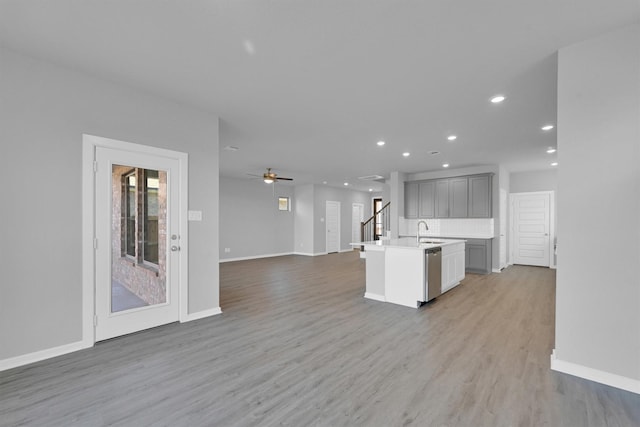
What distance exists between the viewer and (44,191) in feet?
8.79

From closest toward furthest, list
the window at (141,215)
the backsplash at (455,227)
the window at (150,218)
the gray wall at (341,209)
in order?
the window at (141,215) → the window at (150,218) → the backsplash at (455,227) → the gray wall at (341,209)

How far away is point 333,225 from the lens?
11.5 metres

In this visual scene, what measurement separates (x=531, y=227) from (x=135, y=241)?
9104mm

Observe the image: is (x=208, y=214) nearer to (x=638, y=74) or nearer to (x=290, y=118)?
(x=290, y=118)

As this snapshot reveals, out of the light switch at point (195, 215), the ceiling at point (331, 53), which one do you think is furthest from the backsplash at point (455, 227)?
the light switch at point (195, 215)

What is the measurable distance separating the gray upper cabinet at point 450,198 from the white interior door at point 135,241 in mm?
6361

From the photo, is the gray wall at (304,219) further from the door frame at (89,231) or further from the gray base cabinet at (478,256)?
the door frame at (89,231)

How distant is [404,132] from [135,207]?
3.90 metres

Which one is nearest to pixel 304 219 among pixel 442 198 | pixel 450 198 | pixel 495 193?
pixel 442 198

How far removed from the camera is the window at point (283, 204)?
1062 centimetres

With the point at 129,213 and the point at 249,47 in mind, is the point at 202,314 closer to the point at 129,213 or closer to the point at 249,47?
the point at 129,213

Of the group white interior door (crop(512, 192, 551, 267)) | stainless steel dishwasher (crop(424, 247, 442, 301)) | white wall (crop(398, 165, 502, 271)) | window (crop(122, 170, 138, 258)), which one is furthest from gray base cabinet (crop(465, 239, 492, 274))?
window (crop(122, 170, 138, 258))

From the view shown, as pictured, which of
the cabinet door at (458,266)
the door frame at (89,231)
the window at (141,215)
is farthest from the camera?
the cabinet door at (458,266)

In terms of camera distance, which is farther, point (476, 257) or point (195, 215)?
point (476, 257)
